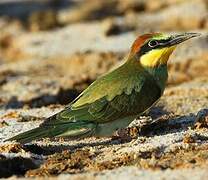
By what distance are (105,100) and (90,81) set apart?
487cm

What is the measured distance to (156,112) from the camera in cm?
827

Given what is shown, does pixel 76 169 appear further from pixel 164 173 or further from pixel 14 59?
pixel 14 59

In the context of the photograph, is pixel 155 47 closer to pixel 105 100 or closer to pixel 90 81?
pixel 105 100

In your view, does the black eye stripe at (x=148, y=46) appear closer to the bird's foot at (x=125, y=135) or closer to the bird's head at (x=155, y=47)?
the bird's head at (x=155, y=47)

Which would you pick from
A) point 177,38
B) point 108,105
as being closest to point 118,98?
point 108,105

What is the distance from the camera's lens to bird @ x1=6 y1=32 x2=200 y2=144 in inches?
254

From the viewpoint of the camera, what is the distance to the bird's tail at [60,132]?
6.30 metres

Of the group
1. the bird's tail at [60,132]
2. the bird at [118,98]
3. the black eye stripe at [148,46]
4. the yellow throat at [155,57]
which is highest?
the black eye stripe at [148,46]

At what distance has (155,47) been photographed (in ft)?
22.2

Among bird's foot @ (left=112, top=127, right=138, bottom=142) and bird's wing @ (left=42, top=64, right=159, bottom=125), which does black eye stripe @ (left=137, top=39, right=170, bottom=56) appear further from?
bird's foot @ (left=112, top=127, right=138, bottom=142)

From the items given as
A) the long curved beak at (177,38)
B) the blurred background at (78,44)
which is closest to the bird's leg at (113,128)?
the long curved beak at (177,38)

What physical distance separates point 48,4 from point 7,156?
→ 15853 millimetres

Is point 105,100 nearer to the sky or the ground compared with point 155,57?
nearer to the ground

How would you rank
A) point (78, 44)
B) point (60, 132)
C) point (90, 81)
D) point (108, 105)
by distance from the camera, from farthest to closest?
point (78, 44)
point (90, 81)
point (108, 105)
point (60, 132)
